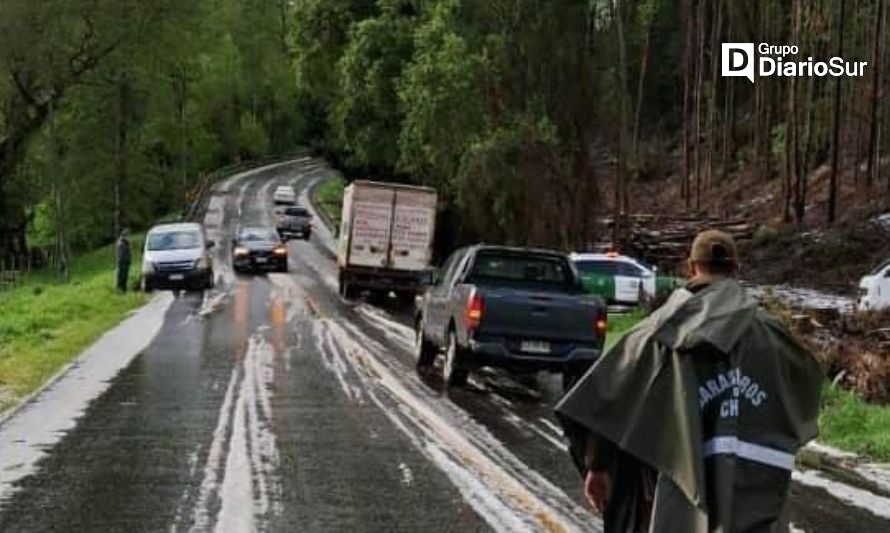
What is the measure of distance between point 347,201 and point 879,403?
2210 centimetres

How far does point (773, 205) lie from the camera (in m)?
47.7

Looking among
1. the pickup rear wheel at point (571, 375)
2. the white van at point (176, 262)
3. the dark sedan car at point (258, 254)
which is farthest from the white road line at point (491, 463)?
the dark sedan car at point (258, 254)

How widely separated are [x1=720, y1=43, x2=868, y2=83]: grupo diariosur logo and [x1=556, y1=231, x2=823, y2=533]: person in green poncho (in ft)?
118

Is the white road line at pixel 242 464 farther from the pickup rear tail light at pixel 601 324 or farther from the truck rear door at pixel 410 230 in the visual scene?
the truck rear door at pixel 410 230

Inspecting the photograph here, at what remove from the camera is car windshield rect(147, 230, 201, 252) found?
116 feet

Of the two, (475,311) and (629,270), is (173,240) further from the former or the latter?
(475,311)

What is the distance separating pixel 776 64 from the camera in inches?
2016

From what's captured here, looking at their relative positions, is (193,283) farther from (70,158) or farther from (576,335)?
(70,158)

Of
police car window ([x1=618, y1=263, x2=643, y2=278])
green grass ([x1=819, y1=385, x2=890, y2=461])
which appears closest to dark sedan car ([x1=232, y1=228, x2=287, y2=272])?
police car window ([x1=618, y1=263, x2=643, y2=278])

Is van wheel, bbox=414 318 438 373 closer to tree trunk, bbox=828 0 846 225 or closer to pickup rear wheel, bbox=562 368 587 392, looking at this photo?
pickup rear wheel, bbox=562 368 587 392

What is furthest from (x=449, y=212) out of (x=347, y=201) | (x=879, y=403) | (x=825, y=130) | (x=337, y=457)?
(x=337, y=457)

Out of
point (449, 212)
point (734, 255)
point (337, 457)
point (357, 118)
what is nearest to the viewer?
point (734, 255)

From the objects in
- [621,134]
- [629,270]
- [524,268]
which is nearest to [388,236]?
[629,270]

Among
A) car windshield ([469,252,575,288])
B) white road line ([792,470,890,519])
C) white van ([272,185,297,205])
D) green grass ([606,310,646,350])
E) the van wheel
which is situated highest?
white van ([272,185,297,205])
